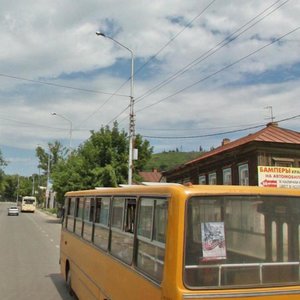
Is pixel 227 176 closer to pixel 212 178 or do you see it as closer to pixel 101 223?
pixel 212 178

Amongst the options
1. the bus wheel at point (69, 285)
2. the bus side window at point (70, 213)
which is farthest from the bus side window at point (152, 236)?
the bus wheel at point (69, 285)

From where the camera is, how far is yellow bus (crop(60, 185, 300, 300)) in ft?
12.7

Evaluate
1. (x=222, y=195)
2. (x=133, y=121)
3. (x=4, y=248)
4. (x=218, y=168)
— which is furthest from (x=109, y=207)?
(x=218, y=168)

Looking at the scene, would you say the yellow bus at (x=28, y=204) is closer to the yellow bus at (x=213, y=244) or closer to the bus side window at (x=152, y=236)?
the yellow bus at (x=213, y=244)

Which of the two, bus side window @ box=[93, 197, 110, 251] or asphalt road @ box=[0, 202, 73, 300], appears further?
asphalt road @ box=[0, 202, 73, 300]

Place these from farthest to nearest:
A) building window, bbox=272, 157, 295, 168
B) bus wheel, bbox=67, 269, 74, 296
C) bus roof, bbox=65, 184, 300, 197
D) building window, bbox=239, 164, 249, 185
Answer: building window, bbox=239, 164, 249, 185 → building window, bbox=272, 157, 295, 168 → bus wheel, bbox=67, 269, 74, 296 → bus roof, bbox=65, 184, 300, 197

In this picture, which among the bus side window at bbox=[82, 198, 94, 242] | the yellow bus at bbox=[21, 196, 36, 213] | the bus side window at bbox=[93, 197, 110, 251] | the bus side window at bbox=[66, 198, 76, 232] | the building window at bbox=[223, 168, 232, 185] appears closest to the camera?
the bus side window at bbox=[93, 197, 110, 251]

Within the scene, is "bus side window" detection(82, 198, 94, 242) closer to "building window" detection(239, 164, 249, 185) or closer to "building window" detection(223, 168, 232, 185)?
"building window" detection(239, 164, 249, 185)

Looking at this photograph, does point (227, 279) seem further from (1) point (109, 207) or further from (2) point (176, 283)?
(1) point (109, 207)

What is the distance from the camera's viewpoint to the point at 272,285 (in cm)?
402

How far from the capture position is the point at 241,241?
4.12 meters

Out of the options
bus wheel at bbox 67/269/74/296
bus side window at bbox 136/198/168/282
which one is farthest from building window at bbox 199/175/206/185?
bus side window at bbox 136/198/168/282

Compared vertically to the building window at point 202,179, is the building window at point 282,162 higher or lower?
higher

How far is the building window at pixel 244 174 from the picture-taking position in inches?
1144
